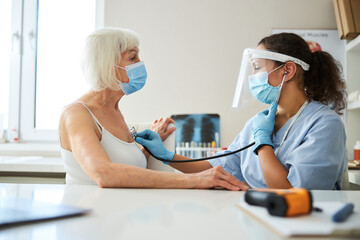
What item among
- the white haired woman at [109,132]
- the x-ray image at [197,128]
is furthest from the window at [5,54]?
the white haired woman at [109,132]

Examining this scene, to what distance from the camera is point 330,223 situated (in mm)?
483

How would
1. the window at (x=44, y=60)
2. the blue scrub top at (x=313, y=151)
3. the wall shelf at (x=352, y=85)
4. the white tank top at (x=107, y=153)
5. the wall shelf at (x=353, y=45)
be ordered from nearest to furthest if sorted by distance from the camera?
1. the blue scrub top at (x=313, y=151)
2. the white tank top at (x=107, y=153)
3. the wall shelf at (x=353, y=45)
4. the wall shelf at (x=352, y=85)
5. the window at (x=44, y=60)

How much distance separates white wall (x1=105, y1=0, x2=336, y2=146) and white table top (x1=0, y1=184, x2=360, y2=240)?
184cm

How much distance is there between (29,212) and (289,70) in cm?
120

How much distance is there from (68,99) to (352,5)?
2565 mm

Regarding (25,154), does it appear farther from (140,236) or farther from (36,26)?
(140,236)

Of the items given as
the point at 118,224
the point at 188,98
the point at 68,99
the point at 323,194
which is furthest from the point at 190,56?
the point at 118,224

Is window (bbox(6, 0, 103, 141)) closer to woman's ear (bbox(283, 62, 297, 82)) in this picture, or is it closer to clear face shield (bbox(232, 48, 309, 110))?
clear face shield (bbox(232, 48, 309, 110))

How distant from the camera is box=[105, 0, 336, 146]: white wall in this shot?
2633 mm

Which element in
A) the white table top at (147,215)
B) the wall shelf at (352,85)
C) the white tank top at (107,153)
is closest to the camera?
the white table top at (147,215)

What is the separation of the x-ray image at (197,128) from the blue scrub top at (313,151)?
47.2 inches

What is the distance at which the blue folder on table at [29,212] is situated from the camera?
1.67 feet

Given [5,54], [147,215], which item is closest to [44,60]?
[5,54]

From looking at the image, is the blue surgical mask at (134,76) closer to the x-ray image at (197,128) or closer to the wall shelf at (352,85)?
the x-ray image at (197,128)
